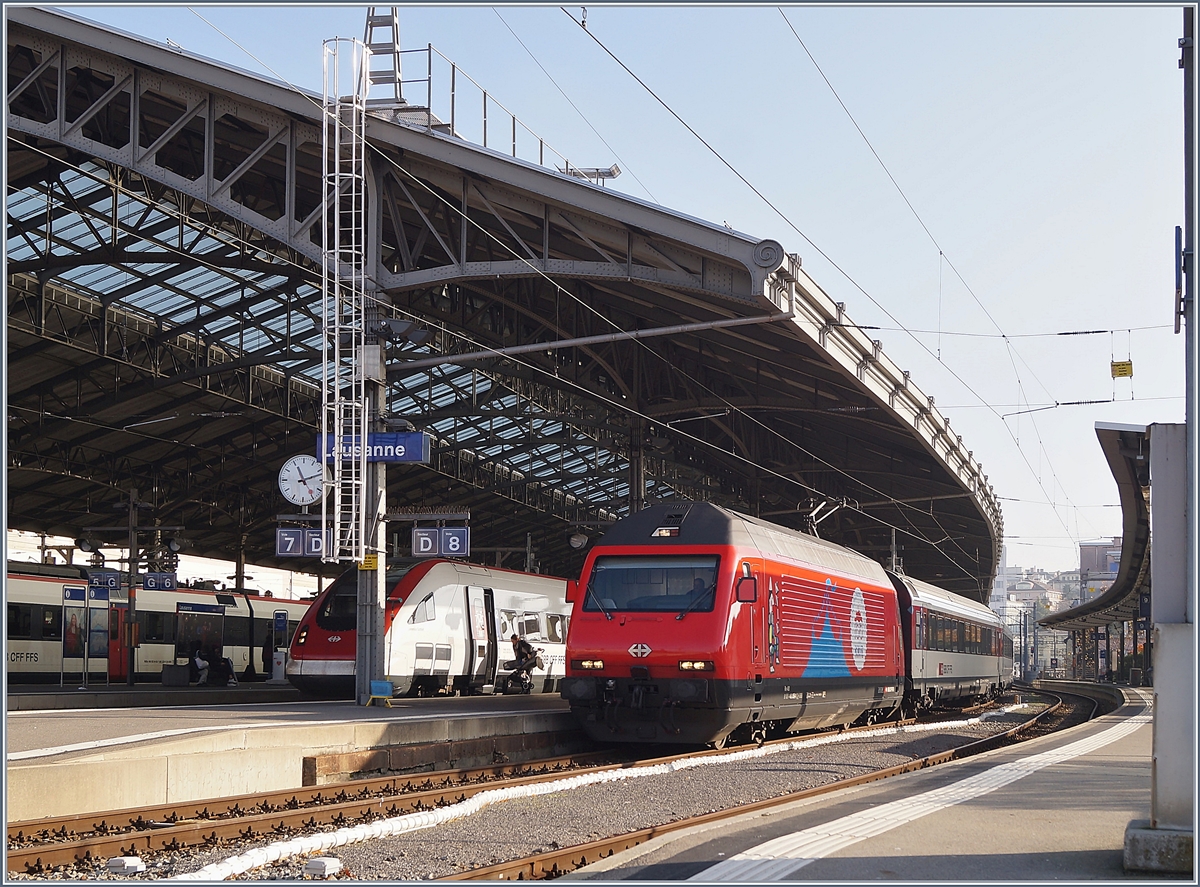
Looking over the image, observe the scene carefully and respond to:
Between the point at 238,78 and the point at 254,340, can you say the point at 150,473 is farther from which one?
the point at 238,78

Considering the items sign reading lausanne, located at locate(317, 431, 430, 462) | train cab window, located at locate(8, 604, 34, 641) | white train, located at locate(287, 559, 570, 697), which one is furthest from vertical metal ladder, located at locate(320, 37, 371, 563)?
train cab window, located at locate(8, 604, 34, 641)

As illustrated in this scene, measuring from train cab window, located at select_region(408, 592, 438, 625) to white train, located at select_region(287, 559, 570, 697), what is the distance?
0.07 feet

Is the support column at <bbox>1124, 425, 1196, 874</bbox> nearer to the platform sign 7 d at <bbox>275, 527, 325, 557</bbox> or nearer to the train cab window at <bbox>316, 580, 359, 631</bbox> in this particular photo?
the platform sign 7 d at <bbox>275, 527, 325, 557</bbox>

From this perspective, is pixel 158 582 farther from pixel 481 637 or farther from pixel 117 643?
pixel 481 637

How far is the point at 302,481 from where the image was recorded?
20.3 meters

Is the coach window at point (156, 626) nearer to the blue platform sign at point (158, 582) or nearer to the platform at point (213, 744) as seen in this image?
the blue platform sign at point (158, 582)

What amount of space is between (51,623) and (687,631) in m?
22.0

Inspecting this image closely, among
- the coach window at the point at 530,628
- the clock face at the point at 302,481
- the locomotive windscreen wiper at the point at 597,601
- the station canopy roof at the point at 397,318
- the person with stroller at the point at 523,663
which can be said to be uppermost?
the station canopy roof at the point at 397,318

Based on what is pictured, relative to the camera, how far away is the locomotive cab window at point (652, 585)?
16234mm

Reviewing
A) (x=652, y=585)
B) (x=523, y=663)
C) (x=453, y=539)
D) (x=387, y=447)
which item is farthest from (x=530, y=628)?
(x=652, y=585)

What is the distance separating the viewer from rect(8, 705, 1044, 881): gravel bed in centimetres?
840

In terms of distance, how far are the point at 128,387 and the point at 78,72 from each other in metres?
14.3

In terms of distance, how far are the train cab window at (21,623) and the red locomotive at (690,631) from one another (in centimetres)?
1938

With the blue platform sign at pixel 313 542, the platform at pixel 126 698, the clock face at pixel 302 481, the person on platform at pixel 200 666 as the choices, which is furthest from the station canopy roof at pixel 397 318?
the platform at pixel 126 698
